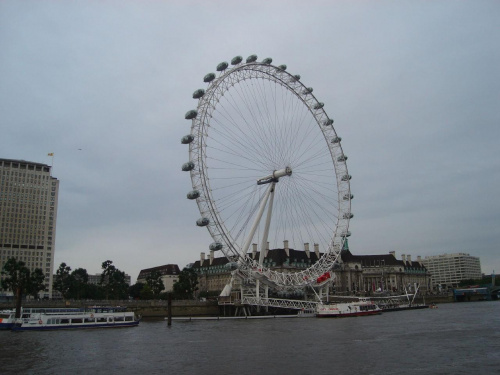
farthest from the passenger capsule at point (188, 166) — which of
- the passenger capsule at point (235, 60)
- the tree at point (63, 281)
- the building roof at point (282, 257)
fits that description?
the building roof at point (282, 257)

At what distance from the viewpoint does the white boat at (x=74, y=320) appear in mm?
57781

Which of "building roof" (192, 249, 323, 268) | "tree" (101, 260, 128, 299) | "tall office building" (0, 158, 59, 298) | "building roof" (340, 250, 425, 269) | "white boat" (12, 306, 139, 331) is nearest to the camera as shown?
"white boat" (12, 306, 139, 331)

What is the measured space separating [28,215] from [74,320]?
105 metres

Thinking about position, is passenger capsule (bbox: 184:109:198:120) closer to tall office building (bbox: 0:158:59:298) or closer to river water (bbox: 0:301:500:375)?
river water (bbox: 0:301:500:375)

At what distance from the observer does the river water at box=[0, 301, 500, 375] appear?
92.4 ft

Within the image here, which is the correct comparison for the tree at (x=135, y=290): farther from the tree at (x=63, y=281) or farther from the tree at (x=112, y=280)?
the tree at (x=112, y=280)

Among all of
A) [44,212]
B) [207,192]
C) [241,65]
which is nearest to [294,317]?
[207,192]

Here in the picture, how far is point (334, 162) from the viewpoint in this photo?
286 feet

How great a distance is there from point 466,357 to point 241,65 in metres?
50.8

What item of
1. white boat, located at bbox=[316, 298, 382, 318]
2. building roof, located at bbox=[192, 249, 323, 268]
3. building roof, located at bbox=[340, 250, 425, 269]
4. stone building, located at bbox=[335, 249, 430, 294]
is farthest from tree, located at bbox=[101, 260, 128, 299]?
building roof, located at bbox=[340, 250, 425, 269]

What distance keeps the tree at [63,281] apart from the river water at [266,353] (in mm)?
64452

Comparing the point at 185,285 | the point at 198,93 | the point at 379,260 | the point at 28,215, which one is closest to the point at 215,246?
the point at 198,93

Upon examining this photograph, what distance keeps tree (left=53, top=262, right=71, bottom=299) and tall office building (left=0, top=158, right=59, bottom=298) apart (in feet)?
133

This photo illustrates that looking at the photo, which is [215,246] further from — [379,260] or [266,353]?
[379,260]
